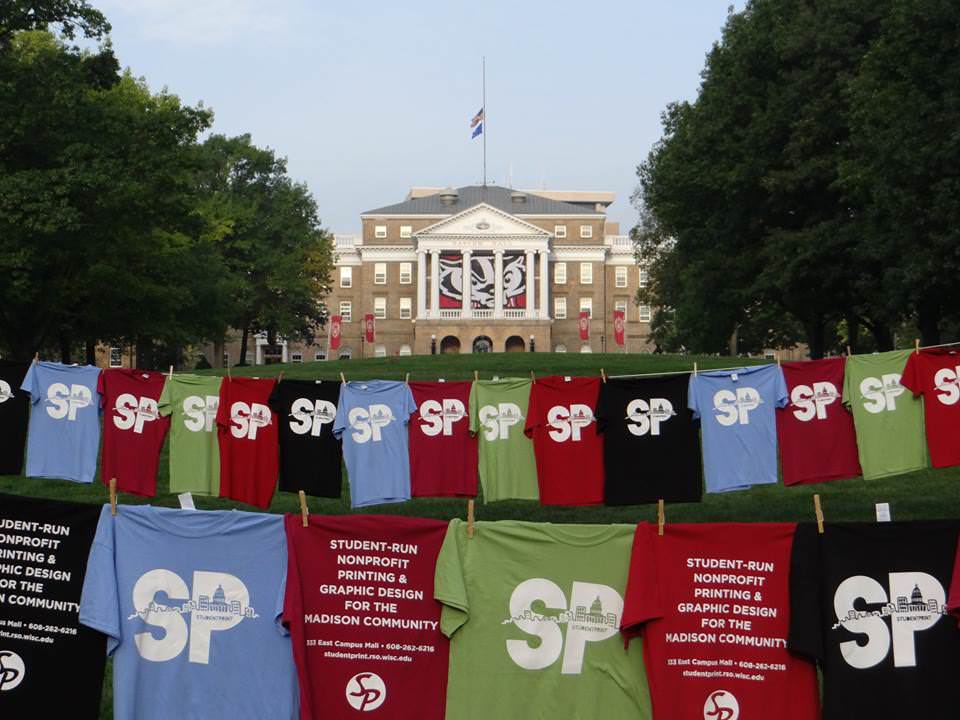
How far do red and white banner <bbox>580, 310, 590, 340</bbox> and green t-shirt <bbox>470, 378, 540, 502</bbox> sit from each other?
76397 mm

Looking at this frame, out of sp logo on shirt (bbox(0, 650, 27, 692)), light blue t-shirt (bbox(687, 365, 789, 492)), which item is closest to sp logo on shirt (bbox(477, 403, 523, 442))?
light blue t-shirt (bbox(687, 365, 789, 492))

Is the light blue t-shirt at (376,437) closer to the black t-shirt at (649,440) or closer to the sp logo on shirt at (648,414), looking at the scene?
the black t-shirt at (649,440)

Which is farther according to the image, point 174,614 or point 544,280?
point 544,280

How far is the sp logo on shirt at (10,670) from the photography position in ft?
24.1

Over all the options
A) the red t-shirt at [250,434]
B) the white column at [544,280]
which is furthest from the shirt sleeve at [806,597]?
the white column at [544,280]

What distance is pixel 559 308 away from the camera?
9981cm

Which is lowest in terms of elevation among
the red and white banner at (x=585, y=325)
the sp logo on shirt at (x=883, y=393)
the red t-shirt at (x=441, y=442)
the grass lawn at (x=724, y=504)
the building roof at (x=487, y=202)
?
the grass lawn at (x=724, y=504)

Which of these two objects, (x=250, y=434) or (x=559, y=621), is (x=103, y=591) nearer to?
(x=559, y=621)

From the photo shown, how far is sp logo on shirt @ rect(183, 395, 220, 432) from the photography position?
12586mm

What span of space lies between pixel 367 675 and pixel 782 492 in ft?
37.0

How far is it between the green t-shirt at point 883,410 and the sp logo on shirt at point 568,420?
265 cm

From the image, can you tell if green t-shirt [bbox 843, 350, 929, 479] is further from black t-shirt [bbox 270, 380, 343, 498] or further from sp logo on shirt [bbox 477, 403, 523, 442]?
black t-shirt [bbox 270, 380, 343, 498]

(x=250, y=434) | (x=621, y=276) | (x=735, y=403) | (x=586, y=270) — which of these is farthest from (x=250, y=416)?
(x=621, y=276)

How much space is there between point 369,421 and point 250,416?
1.31 meters
